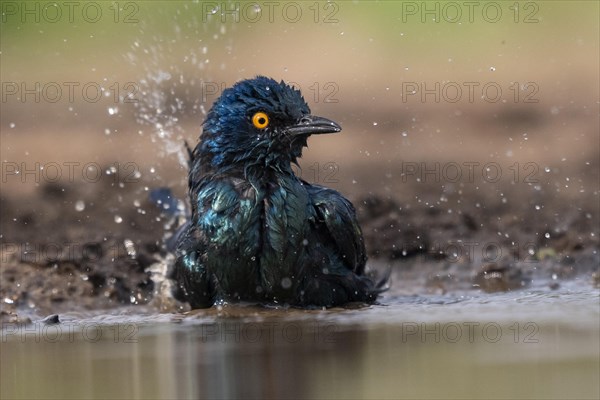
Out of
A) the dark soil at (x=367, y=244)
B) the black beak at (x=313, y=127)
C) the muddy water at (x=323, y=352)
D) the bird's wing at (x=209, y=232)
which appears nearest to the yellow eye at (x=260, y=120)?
the black beak at (x=313, y=127)

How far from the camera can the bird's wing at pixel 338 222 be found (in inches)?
314

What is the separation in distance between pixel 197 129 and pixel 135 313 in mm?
4139

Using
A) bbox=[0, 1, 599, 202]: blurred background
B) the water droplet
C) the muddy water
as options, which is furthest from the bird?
bbox=[0, 1, 599, 202]: blurred background

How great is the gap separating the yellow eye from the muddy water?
1.08m

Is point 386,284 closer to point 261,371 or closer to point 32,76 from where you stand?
point 261,371

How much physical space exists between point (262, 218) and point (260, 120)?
0.60 m

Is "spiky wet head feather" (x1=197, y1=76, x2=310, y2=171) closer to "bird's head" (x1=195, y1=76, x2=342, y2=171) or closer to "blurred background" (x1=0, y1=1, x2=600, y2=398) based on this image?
"bird's head" (x1=195, y1=76, x2=342, y2=171)

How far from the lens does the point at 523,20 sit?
1424 cm

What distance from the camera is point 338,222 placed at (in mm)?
7980

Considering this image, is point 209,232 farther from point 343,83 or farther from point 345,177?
point 343,83

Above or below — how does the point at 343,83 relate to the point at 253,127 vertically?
above

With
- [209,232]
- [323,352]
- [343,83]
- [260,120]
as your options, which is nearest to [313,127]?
[260,120]

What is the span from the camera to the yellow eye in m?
7.86

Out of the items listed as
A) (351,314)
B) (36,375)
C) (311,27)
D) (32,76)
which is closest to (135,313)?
(351,314)
